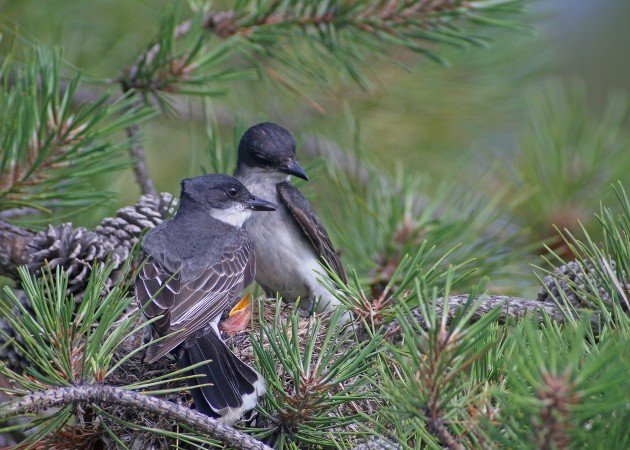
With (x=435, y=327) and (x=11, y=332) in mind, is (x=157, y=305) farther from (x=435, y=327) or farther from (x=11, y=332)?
(x=435, y=327)

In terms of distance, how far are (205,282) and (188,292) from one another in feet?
0.54

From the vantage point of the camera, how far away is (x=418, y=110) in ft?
18.1

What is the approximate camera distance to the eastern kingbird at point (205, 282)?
285cm

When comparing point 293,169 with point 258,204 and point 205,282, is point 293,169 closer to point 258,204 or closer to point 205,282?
point 258,204

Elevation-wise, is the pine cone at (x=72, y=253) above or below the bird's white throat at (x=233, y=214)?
above

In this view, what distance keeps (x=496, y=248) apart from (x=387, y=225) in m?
0.55

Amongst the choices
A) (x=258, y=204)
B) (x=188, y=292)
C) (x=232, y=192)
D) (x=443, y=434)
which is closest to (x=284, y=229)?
(x=258, y=204)

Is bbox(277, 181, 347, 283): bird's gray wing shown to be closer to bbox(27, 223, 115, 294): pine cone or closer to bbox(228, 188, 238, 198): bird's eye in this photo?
bbox(228, 188, 238, 198): bird's eye

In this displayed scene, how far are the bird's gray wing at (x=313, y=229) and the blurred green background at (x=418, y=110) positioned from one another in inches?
18.0

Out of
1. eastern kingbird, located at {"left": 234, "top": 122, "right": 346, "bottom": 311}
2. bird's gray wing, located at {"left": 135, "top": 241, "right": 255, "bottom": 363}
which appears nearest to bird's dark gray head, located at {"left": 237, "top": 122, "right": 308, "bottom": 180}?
eastern kingbird, located at {"left": 234, "top": 122, "right": 346, "bottom": 311}

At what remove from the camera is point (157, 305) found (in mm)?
3297

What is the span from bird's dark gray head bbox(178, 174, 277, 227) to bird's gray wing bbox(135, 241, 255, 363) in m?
0.28

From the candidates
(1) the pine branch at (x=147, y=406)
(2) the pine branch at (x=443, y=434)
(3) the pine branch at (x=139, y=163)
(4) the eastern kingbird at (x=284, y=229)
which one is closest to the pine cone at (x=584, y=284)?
(2) the pine branch at (x=443, y=434)

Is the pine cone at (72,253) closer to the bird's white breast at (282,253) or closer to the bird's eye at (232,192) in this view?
the bird's eye at (232,192)
